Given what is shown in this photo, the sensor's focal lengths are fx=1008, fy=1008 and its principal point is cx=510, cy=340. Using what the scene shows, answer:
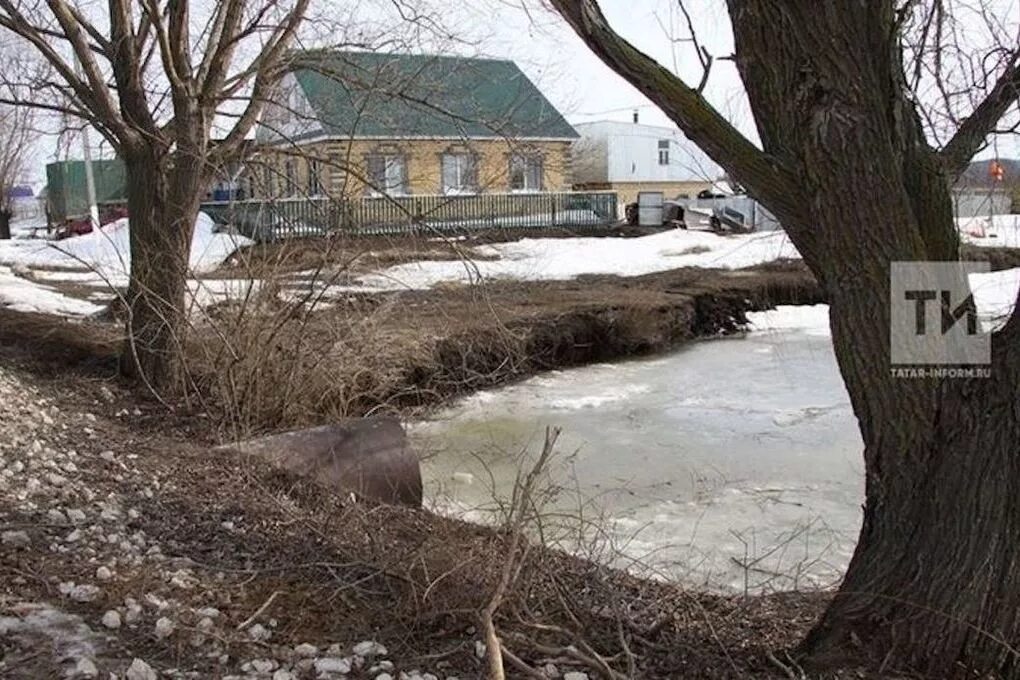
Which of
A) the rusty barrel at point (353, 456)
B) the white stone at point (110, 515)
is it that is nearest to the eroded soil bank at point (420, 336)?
the rusty barrel at point (353, 456)

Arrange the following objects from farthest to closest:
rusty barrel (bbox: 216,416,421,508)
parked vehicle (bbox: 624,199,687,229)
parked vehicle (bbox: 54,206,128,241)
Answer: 1. parked vehicle (bbox: 624,199,687,229)
2. parked vehicle (bbox: 54,206,128,241)
3. rusty barrel (bbox: 216,416,421,508)

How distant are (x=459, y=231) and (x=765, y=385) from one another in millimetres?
4608

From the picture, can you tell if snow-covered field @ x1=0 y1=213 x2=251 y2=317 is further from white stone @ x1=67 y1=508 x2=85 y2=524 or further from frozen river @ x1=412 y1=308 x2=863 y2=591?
white stone @ x1=67 y1=508 x2=85 y2=524

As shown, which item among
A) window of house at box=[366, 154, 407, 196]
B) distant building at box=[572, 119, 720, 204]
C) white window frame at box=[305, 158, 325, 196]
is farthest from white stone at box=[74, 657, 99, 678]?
distant building at box=[572, 119, 720, 204]

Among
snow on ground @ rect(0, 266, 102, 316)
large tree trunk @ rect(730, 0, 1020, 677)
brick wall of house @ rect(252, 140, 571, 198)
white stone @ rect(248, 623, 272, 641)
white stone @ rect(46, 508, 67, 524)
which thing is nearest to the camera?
large tree trunk @ rect(730, 0, 1020, 677)

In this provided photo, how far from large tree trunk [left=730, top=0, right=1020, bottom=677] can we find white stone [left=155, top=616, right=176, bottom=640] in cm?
210

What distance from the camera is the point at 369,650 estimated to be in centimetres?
326

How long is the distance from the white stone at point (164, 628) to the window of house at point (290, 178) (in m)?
4.68

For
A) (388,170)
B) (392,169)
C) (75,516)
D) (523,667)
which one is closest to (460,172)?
(392,169)

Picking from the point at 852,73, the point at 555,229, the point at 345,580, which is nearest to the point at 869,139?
the point at 852,73

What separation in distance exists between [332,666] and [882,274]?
7.05 ft

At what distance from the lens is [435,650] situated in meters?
3.33

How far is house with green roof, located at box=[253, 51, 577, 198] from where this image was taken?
24.9 ft

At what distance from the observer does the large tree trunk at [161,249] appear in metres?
7.48
